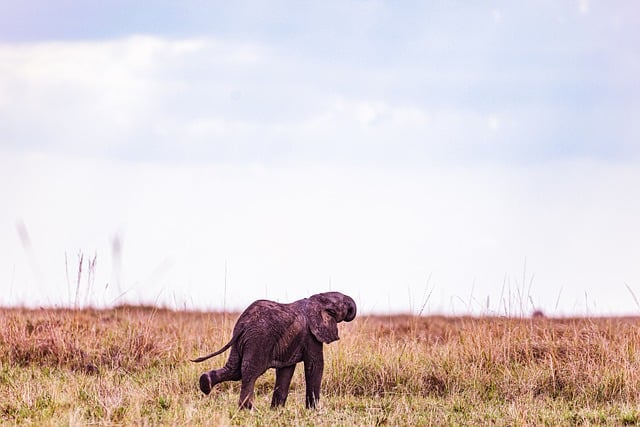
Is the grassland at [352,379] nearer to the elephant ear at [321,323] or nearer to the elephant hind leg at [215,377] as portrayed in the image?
the elephant hind leg at [215,377]

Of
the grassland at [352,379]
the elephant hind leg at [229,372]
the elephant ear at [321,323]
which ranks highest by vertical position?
the elephant ear at [321,323]

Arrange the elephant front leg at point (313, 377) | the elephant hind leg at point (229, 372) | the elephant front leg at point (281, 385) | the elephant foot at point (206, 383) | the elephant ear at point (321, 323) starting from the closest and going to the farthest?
the elephant foot at point (206, 383) → the elephant hind leg at point (229, 372) → the elephant ear at point (321, 323) → the elephant front leg at point (313, 377) → the elephant front leg at point (281, 385)

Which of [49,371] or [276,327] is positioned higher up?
[276,327]

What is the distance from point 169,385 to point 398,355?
3.40 m

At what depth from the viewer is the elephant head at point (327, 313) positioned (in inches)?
370

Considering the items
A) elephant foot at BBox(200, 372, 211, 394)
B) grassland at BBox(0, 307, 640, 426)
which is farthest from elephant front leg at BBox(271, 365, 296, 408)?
elephant foot at BBox(200, 372, 211, 394)

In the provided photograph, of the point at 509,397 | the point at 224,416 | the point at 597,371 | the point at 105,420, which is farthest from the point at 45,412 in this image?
the point at 597,371

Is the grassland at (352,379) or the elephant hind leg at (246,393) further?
the grassland at (352,379)

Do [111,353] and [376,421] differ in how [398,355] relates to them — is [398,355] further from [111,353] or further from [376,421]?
[111,353]

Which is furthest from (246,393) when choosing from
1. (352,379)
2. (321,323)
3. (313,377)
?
(352,379)

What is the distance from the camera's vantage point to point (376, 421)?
30.9ft

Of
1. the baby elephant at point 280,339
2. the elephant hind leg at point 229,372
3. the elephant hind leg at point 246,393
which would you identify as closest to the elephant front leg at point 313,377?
the baby elephant at point 280,339

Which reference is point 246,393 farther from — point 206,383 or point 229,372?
point 206,383

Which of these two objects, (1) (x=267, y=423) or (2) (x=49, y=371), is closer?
(1) (x=267, y=423)
